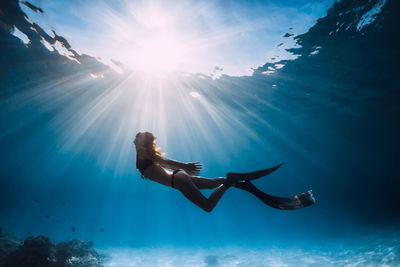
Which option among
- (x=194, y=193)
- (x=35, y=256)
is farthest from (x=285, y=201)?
(x=35, y=256)

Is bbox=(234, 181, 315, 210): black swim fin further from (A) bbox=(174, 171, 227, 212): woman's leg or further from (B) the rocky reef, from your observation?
(B) the rocky reef

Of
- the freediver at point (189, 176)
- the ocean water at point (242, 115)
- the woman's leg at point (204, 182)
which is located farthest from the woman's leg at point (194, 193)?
the ocean water at point (242, 115)

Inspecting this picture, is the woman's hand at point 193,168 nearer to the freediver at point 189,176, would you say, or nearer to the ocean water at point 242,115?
the freediver at point 189,176

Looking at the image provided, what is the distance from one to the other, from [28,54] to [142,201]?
98.6m

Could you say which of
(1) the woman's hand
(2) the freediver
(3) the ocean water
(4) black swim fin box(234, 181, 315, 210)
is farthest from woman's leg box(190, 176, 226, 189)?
(3) the ocean water

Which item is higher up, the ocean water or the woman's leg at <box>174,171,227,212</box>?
the ocean water

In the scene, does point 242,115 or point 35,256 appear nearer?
point 35,256

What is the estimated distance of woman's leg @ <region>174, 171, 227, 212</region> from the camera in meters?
2.66

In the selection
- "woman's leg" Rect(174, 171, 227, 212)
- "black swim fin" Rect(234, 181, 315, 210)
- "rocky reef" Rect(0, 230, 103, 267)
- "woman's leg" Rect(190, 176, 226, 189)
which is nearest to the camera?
"woman's leg" Rect(174, 171, 227, 212)

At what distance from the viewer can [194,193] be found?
2.68 m

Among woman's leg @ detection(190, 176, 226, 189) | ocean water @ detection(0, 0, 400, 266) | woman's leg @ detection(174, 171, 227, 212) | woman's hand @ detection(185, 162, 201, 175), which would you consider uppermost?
ocean water @ detection(0, 0, 400, 266)

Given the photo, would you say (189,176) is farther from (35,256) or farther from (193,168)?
(35,256)

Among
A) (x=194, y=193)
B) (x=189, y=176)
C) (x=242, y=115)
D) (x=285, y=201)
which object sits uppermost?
(x=242, y=115)

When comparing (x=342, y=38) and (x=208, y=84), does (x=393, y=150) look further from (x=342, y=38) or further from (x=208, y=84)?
(x=208, y=84)
